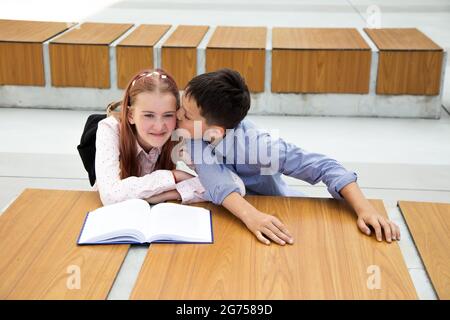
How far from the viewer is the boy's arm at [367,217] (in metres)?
2.06

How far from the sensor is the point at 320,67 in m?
5.23

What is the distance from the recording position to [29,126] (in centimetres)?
504

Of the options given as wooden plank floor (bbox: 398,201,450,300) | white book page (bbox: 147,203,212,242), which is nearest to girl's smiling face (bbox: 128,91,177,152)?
white book page (bbox: 147,203,212,242)

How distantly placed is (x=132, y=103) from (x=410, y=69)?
334 cm

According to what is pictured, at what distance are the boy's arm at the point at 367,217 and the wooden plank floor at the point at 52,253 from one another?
2.44 feet

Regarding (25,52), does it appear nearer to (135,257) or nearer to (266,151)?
(266,151)

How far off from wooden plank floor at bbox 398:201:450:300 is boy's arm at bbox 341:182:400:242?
0.24 feet

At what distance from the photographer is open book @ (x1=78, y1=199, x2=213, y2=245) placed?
1.99 meters

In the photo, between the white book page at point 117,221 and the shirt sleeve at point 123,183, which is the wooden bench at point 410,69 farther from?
the white book page at point 117,221

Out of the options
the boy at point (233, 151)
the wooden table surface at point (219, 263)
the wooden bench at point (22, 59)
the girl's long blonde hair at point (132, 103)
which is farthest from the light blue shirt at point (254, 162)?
the wooden bench at point (22, 59)

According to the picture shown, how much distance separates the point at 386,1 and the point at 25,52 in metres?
6.87

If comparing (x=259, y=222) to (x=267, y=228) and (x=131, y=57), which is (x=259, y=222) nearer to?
(x=267, y=228)

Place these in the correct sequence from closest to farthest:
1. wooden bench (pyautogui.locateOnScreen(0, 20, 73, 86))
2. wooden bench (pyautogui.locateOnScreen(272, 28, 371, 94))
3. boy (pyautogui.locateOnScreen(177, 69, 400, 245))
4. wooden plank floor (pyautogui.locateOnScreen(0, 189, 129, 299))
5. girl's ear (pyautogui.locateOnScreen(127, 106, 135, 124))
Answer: wooden plank floor (pyautogui.locateOnScreen(0, 189, 129, 299)) < boy (pyautogui.locateOnScreen(177, 69, 400, 245)) < girl's ear (pyautogui.locateOnScreen(127, 106, 135, 124)) < wooden bench (pyautogui.locateOnScreen(272, 28, 371, 94)) < wooden bench (pyautogui.locateOnScreen(0, 20, 73, 86))

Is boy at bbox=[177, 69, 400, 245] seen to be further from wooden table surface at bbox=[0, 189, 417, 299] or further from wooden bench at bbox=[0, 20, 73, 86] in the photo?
wooden bench at bbox=[0, 20, 73, 86]
